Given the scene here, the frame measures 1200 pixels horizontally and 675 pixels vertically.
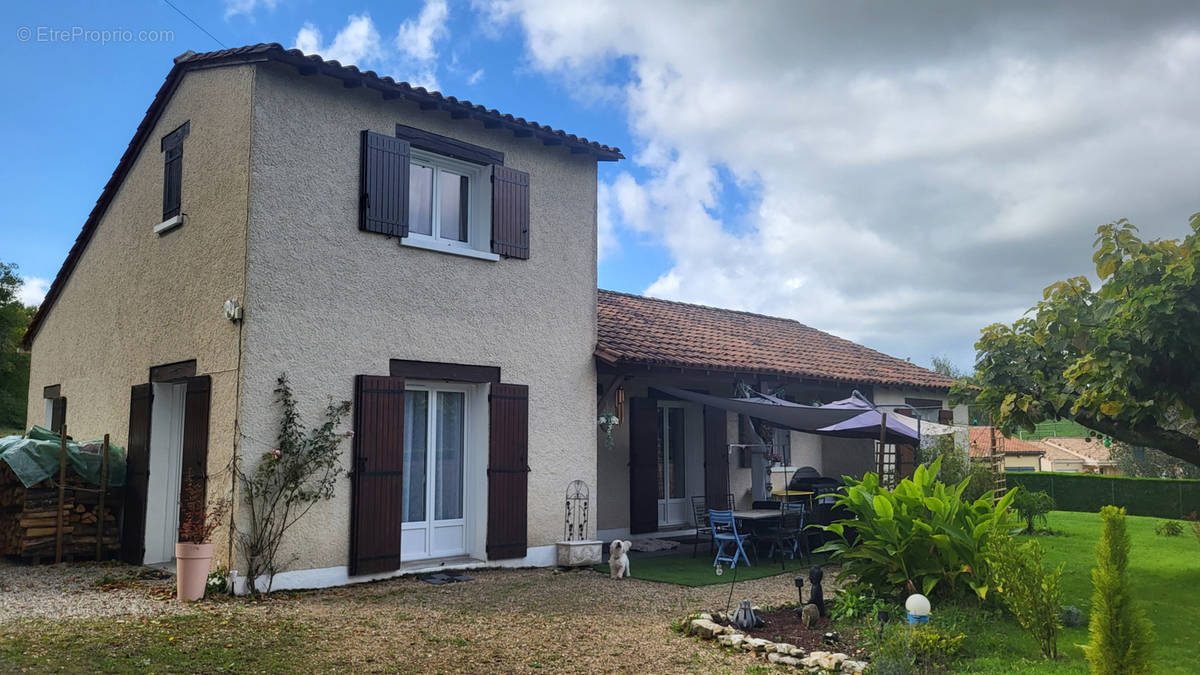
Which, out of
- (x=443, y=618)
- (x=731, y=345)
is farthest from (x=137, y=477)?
(x=731, y=345)

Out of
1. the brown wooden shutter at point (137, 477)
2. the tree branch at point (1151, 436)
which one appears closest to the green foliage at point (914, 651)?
the tree branch at point (1151, 436)

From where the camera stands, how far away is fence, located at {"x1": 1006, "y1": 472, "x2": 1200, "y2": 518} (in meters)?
22.6

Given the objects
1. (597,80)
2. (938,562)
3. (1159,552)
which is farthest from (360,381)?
(1159,552)

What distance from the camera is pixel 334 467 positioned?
907 centimetres

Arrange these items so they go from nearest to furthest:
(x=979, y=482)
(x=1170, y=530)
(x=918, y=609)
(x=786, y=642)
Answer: (x=918, y=609) < (x=786, y=642) < (x=979, y=482) < (x=1170, y=530)

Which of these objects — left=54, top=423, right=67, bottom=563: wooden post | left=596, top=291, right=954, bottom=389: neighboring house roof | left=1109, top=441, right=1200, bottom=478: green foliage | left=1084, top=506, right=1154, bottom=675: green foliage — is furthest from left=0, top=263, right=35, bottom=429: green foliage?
left=1109, top=441, right=1200, bottom=478: green foliage

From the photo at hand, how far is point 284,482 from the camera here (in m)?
8.72

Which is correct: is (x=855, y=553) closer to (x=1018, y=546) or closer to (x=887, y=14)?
(x=1018, y=546)

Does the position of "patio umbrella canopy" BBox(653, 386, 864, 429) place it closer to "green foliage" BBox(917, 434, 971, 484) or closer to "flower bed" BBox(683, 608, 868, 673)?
"green foliage" BBox(917, 434, 971, 484)

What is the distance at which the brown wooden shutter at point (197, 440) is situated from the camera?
9094mm

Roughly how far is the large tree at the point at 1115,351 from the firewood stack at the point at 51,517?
1127 centimetres

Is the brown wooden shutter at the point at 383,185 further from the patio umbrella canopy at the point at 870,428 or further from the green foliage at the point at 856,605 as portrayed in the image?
the patio umbrella canopy at the point at 870,428

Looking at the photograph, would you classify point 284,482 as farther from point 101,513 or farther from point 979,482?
point 979,482

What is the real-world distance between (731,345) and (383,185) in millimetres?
7871
